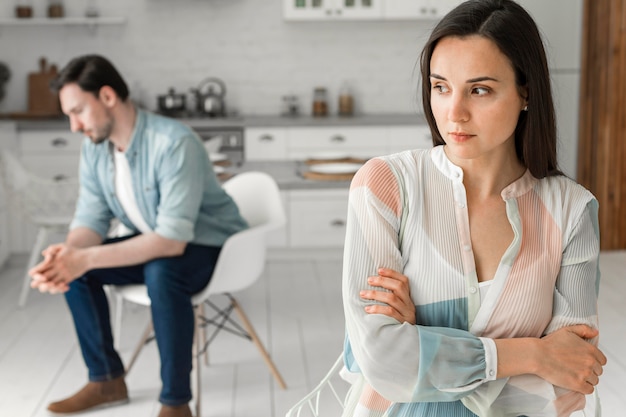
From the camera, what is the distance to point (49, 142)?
19.0 ft

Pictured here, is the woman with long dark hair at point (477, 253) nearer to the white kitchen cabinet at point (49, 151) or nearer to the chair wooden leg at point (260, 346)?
the chair wooden leg at point (260, 346)

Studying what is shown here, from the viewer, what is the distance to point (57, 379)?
3678 millimetres

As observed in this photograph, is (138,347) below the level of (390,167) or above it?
below

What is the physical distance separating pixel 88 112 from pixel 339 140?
2821 mm

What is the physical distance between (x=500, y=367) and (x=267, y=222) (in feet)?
6.92

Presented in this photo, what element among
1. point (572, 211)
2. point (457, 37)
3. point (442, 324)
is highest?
point (457, 37)

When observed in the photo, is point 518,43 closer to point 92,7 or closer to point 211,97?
point 211,97

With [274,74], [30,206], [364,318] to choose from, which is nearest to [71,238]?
[30,206]

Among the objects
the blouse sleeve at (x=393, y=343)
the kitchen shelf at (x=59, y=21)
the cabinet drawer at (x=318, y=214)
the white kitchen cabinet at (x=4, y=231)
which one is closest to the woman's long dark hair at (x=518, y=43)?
the blouse sleeve at (x=393, y=343)

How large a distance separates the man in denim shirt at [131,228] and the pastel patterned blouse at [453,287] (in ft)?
5.15

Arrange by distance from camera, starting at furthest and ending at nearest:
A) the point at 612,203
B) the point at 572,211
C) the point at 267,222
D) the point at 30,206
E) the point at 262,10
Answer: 1. the point at 262,10
2. the point at 612,203
3. the point at 30,206
4. the point at 267,222
5. the point at 572,211

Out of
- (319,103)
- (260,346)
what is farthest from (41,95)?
(260,346)

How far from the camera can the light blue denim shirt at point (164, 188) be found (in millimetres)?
3227

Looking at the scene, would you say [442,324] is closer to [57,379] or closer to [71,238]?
[71,238]
